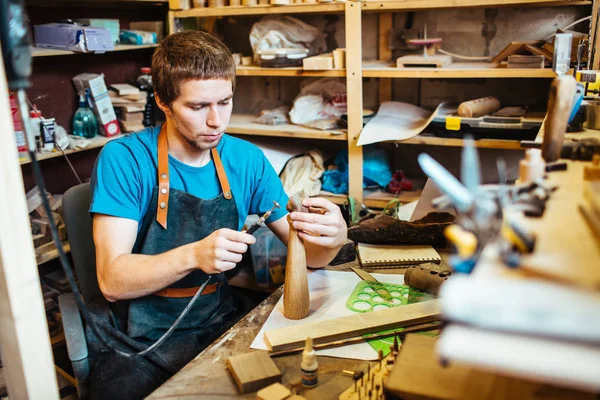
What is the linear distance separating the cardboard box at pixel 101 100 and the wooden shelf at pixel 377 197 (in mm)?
1249

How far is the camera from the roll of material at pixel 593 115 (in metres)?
1.69

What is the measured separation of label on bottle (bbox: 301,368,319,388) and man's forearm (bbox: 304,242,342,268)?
602 millimetres

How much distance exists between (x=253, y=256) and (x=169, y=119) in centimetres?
122

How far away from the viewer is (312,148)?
3.40 meters

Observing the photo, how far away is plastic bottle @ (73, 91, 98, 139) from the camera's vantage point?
3.20 metres

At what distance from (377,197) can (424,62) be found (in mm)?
732

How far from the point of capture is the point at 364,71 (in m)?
2.82

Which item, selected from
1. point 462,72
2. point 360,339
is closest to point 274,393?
point 360,339

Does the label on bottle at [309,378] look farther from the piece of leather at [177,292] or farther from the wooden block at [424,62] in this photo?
the wooden block at [424,62]

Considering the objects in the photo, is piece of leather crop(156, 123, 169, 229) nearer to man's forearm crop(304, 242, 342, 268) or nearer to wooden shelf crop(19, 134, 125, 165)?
man's forearm crop(304, 242, 342, 268)

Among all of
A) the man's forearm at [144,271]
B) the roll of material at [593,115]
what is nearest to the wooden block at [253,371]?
the man's forearm at [144,271]

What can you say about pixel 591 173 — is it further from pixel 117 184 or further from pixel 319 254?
pixel 117 184

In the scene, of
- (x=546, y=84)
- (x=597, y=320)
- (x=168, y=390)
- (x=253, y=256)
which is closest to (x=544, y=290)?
(x=597, y=320)

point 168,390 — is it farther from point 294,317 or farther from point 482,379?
point 482,379
